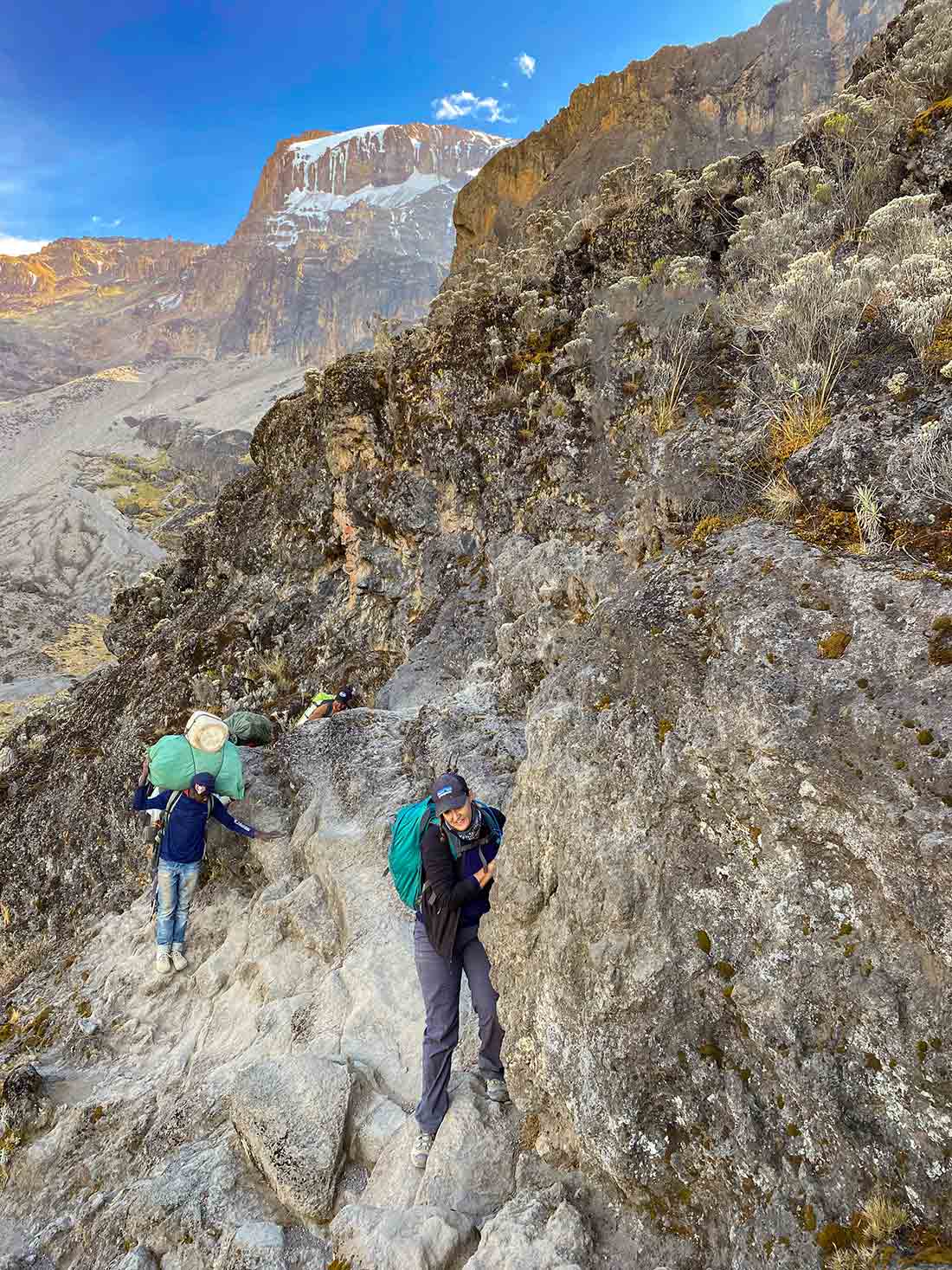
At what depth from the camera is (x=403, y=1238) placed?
3350 millimetres

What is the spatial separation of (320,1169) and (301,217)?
595ft

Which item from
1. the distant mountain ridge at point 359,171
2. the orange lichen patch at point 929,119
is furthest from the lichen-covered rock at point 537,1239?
the distant mountain ridge at point 359,171

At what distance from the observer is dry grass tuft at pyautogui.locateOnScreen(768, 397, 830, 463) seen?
206 inches

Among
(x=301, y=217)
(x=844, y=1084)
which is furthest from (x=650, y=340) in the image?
(x=301, y=217)

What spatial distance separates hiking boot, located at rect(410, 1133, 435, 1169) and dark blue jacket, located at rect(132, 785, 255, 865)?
3.76 m

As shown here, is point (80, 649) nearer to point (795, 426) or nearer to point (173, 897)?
point (173, 897)

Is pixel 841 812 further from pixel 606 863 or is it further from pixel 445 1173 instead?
pixel 445 1173

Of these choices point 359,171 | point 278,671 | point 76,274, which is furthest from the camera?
point 76,274

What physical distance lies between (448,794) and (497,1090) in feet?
6.12

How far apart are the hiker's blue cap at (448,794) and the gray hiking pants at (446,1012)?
2.85 feet

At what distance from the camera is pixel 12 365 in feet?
429

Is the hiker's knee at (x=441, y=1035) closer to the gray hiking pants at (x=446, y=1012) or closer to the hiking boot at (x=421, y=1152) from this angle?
the gray hiking pants at (x=446, y=1012)

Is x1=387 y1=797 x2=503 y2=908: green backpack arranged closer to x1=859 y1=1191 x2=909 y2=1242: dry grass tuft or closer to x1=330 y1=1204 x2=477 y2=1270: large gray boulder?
x1=330 y1=1204 x2=477 y2=1270: large gray boulder

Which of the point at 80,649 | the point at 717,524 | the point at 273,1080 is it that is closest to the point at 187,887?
the point at 273,1080
